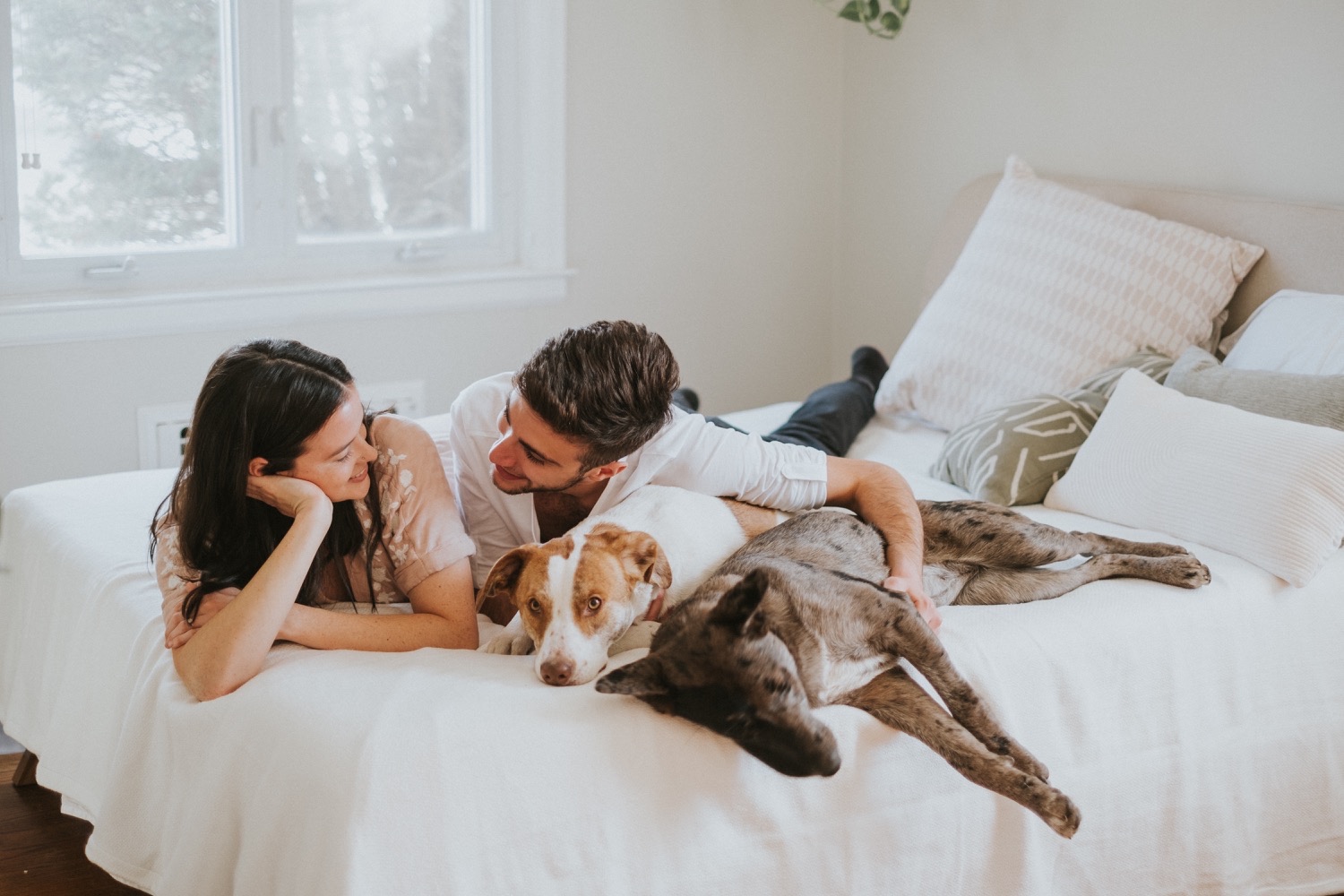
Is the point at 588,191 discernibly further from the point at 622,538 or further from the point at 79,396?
the point at 622,538

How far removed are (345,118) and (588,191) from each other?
69cm

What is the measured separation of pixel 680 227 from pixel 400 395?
97 centimetres

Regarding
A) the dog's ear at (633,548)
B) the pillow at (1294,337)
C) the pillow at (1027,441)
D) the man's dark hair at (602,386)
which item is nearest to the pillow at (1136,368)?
the pillow at (1027,441)

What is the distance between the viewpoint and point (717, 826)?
5.39ft

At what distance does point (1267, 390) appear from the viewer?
2441mm

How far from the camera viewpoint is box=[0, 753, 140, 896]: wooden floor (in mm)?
2141

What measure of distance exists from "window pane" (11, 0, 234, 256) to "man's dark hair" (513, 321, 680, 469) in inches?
64.9

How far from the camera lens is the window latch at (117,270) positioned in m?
3.12

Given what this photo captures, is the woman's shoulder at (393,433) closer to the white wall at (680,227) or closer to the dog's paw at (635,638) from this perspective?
the dog's paw at (635,638)

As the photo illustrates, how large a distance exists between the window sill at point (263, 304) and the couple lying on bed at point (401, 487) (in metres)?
1.26

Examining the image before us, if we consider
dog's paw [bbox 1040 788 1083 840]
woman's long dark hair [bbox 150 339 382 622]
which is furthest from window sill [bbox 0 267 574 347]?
dog's paw [bbox 1040 788 1083 840]

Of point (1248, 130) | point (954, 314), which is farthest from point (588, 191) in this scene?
point (1248, 130)

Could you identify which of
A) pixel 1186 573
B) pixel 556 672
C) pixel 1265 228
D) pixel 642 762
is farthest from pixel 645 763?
pixel 1265 228

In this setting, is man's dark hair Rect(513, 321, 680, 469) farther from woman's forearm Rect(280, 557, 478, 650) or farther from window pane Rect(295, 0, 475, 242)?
window pane Rect(295, 0, 475, 242)
